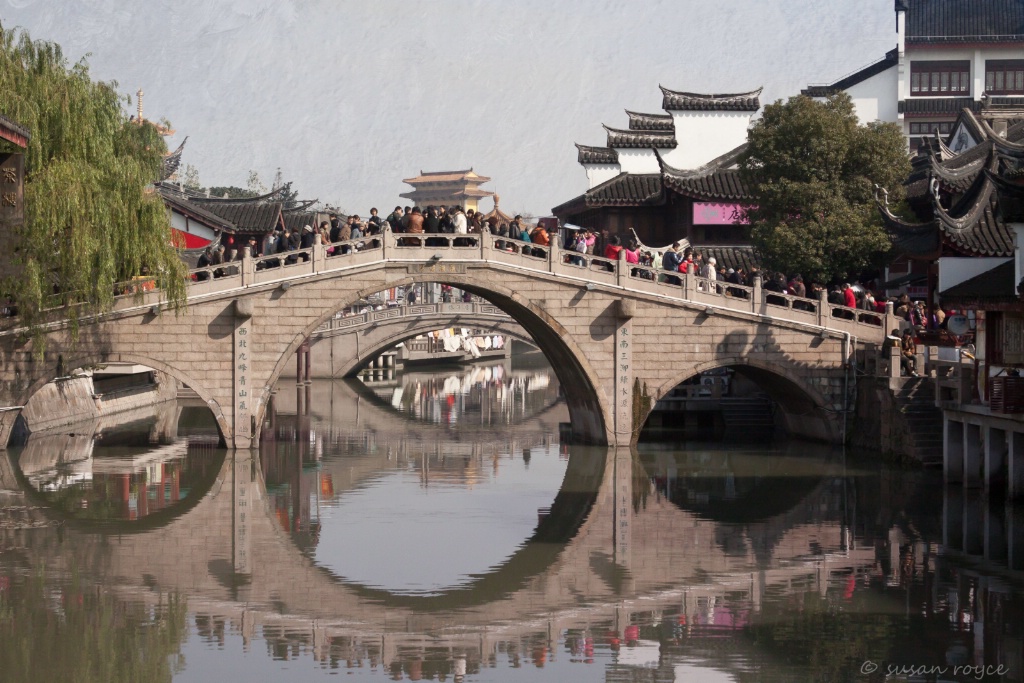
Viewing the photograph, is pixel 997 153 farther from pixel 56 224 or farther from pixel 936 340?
pixel 56 224

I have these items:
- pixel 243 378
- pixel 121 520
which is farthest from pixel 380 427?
pixel 121 520

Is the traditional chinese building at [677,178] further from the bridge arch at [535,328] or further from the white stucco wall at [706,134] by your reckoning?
the bridge arch at [535,328]

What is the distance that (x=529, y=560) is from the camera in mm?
20484

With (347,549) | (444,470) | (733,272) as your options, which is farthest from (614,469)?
(347,549)

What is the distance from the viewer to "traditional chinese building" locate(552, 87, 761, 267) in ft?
128

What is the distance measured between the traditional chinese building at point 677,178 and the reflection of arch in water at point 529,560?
1220 centimetres

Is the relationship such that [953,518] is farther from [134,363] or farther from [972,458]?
[134,363]

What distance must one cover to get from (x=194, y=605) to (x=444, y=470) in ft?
40.2

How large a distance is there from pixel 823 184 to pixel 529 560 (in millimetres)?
15058

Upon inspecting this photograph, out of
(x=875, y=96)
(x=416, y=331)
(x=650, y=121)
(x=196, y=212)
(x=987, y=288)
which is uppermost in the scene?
(x=875, y=96)

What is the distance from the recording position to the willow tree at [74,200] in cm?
2575

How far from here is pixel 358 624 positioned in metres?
17.0

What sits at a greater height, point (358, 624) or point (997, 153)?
point (997, 153)

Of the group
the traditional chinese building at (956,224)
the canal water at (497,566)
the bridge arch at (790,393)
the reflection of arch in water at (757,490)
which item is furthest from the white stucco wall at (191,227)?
the traditional chinese building at (956,224)
